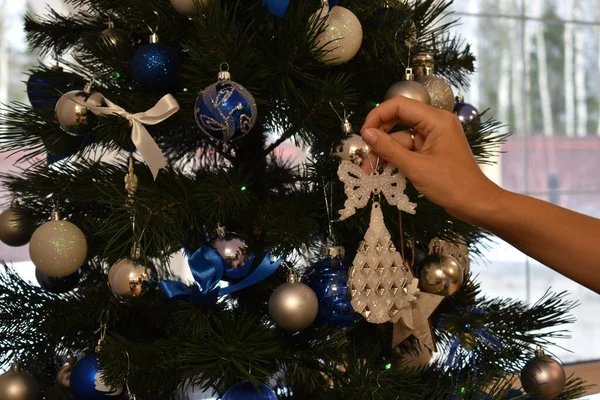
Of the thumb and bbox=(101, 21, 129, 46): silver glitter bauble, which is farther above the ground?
the thumb

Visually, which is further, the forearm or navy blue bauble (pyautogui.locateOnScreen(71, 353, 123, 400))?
navy blue bauble (pyautogui.locateOnScreen(71, 353, 123, 400))

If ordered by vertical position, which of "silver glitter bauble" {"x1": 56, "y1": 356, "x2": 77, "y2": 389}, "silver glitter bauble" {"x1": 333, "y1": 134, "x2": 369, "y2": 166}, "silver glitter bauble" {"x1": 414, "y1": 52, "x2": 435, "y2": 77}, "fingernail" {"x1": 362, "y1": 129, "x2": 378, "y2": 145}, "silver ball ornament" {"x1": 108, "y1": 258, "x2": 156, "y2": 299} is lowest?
"silver glitter bauble" {"x1": 56, "y1": 356, "x2": 77, "y2": 389}

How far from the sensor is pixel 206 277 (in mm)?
848

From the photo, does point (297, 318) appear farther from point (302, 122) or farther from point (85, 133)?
point (85, 133)

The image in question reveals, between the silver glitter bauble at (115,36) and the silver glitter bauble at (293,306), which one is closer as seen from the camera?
the silver glitter bauble at (293,306)

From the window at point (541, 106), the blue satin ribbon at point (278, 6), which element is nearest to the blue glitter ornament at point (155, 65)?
the blue satin ribbon at point (278, 6)

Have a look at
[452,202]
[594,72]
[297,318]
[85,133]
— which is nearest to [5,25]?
[85,133]

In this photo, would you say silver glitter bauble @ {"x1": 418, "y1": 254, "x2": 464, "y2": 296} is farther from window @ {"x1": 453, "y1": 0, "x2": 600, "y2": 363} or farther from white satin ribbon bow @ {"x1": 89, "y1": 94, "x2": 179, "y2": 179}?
window @ {"x1": 453, "y1": 0, "x2": 600, "y2": 363}

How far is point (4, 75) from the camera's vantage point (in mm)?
1720

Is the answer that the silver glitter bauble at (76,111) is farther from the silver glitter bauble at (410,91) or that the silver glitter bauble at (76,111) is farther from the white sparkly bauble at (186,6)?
the silver glitter bauble at (410,91)

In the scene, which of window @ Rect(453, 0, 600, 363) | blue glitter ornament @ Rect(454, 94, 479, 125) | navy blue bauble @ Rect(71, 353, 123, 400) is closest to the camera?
navy blue bauble @ Rect(71, 353, 123, 400)

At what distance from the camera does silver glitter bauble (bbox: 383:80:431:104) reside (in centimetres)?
88

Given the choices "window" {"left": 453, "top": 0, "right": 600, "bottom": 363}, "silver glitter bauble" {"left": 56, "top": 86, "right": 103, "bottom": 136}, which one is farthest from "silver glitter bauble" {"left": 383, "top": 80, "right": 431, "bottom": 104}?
"window" {"left": 453, "top": 0, "right": 600, "bottom": 363}

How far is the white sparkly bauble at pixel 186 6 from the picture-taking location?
33.3 inches
